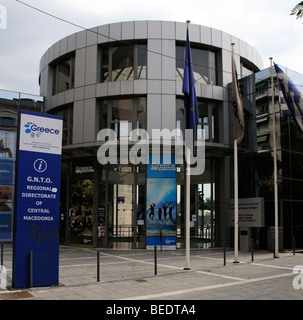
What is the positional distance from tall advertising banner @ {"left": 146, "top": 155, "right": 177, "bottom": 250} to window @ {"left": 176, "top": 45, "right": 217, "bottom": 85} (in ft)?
18.4

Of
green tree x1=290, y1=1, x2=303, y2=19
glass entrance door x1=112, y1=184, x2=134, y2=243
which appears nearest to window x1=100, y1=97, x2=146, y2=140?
glass entrance door x1=112, y1=184, x2=134, y2=243

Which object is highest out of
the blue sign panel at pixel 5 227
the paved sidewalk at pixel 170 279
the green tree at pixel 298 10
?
the green tree at pixel 298 10

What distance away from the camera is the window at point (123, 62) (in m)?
21.2

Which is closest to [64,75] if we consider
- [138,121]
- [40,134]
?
[138,121]

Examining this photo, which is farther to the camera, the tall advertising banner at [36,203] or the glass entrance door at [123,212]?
the glass entrance door at [123,212]

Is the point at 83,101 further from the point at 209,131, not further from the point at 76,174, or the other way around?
the point at 209,131

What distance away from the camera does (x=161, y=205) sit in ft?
66.1

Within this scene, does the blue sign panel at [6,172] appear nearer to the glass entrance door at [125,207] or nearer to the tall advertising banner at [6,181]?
the tall advertising banner at [6,181]

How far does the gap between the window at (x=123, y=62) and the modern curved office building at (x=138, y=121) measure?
6cm

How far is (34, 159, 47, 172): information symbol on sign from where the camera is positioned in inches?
405

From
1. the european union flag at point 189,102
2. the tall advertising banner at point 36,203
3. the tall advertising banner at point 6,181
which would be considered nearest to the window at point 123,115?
the european union flag at point 189,102

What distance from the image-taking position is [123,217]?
2081cm
